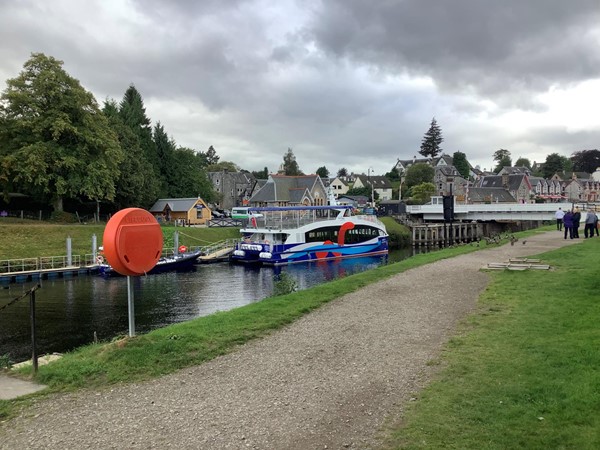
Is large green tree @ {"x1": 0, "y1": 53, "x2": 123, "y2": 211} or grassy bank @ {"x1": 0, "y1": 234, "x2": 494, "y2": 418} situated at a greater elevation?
large green tree @ {"x1": 0, "y1": 53, "x2": 123, "y2": 211}

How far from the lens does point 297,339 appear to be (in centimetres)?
995

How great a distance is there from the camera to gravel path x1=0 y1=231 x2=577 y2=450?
18.6ft

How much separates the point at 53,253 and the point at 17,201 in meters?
16.1

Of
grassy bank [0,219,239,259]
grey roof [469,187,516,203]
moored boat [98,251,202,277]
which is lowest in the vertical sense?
moored boat [98,251,202,277]

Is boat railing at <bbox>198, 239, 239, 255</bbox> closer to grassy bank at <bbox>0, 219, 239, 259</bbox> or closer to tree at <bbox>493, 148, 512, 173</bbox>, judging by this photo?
grassy bank at <bbox>0, 219, 239, 259</bbox>

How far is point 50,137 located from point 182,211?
17.2 meters

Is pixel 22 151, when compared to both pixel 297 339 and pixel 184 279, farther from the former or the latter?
pixel 297 339

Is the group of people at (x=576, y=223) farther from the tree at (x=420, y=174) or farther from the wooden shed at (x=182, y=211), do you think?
the tree at (x=420, y=174)

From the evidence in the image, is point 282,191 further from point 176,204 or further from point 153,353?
point 153,353

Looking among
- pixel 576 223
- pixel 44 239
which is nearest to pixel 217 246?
pixel 44 239

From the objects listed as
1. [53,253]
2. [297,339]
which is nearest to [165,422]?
[297,339]

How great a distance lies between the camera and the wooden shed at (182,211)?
56812 mm

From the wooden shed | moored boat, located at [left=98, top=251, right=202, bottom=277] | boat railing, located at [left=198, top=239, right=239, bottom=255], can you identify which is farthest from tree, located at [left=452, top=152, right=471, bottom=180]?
moored boat, located at [left=98, top=251, right=202, bottom=277]

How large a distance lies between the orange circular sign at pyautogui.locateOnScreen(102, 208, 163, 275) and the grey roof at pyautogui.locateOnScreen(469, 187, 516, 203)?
8120cm
